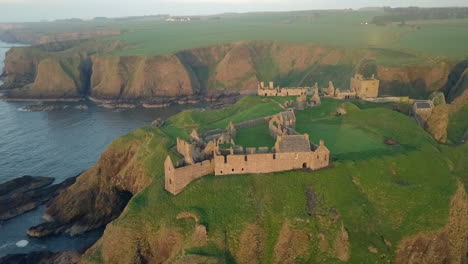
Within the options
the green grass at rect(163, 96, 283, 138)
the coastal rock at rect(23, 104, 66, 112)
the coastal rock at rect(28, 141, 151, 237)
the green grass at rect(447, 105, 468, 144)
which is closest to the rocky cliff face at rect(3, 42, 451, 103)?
the coastal rock at rect(23, 104, 66, 112)

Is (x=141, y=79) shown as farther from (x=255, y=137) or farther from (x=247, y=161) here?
(x=247, y=161)

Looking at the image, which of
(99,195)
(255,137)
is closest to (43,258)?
(99,195)

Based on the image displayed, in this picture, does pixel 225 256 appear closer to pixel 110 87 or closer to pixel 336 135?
pixel 336 135

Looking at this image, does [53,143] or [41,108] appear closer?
[53,143]

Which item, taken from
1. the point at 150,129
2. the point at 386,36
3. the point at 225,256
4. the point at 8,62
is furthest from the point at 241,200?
the point at 8,62

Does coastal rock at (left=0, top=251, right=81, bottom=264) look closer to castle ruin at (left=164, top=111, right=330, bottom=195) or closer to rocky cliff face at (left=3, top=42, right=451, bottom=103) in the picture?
castle ruin at (left=164, top=111, right=330, bottom=195)

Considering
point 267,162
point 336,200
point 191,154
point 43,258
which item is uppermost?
point 191,154
